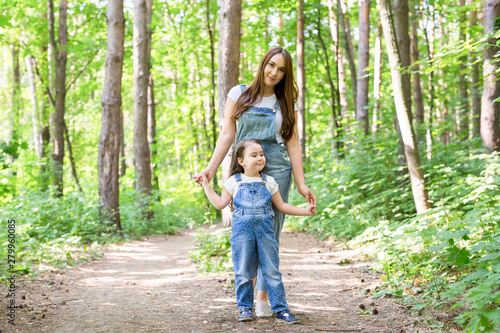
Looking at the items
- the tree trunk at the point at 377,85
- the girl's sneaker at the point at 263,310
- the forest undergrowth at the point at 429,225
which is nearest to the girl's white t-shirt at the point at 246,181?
the girl's sneaker at the point at 263,310

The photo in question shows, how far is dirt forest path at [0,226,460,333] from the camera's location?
11.1ft

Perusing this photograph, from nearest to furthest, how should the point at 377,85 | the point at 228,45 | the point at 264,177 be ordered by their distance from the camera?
the point at 264,177 → the point at 228,45 → the point at 377,85

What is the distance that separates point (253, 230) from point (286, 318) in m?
0.74

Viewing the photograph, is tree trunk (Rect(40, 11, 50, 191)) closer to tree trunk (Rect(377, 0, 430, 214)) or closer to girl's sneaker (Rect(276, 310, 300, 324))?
tree trunk (Rect(377, 0, 430, 214))

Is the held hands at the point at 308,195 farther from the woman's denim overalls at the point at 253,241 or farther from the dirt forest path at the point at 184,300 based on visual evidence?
the dirt forest path at the point at 184,300

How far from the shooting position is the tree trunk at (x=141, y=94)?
11.4 m

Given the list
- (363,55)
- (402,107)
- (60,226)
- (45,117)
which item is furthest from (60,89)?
(402,107)

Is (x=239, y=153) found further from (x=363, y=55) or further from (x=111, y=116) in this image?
(x=363, y=55)

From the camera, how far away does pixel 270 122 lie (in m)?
3.64

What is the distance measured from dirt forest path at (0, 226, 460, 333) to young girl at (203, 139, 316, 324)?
20 cm

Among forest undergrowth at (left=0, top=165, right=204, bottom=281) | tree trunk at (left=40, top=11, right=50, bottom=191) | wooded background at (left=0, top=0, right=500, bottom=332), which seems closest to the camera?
wooded background at (left=0, top=0, right=500, bottom=332)

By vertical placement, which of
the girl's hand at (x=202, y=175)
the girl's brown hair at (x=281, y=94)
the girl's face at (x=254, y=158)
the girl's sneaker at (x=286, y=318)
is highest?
the girl's brown hair at (x=281, y=94)

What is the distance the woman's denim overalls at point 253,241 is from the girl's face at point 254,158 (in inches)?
4.9

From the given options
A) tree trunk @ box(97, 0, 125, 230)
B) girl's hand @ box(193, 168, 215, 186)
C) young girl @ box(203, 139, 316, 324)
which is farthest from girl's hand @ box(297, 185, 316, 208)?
tree trunk @ box(97, 0, 125, 230)
